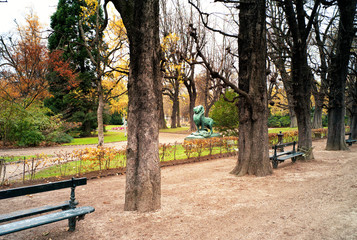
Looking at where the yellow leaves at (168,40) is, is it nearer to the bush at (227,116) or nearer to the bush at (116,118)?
the bush at (227,116)

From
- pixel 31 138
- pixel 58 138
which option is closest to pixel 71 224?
pixel 31 138

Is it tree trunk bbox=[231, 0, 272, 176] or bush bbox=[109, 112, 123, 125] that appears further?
bush bbox=[109, 112, 123, 125]

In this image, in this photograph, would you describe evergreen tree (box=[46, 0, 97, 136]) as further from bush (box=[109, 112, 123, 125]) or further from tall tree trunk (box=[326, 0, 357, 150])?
bush (box=[109, 112, 123, 125])

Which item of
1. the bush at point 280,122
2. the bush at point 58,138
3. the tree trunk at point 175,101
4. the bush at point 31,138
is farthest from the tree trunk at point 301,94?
the bush at point 280,122

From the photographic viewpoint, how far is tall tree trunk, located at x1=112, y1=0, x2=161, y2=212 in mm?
4520

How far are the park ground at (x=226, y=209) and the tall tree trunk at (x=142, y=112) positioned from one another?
374 mm

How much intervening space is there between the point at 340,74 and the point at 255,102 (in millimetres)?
7499

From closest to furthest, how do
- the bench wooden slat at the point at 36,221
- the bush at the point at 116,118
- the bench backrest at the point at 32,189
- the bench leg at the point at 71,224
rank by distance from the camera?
the bench wooden slat at the point at 36,221
the bench backrest at the point at 32,189
the bench leg at the point at 71,224
the bush at the point at 116,118

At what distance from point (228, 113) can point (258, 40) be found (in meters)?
9.58

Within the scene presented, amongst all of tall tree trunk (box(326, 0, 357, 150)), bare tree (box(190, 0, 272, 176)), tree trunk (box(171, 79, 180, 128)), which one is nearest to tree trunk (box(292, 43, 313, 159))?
tall tree trunk (box(326, 0, 357, 150))

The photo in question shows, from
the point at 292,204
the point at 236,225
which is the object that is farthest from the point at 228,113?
the point at 236,225

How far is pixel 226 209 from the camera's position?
15.2 ft

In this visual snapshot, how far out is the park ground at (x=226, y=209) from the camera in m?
3.65

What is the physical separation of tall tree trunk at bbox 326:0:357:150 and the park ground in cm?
546
